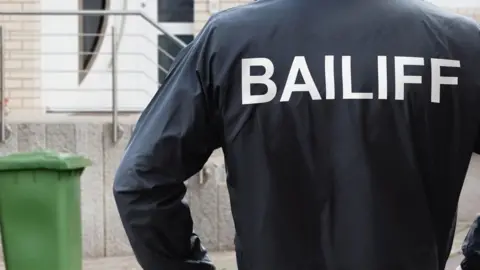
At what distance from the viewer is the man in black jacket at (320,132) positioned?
5.99ft

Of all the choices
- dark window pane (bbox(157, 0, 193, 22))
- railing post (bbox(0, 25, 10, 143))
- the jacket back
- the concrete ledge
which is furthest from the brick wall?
the jacket back

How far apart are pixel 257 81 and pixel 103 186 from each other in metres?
5.28

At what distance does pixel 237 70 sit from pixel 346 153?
0.91ft

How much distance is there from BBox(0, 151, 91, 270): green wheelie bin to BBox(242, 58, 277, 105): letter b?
10.8 ft

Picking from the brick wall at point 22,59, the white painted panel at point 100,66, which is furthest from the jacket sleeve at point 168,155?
the brick wall at point 22,59

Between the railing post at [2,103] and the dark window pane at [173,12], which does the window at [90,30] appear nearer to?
the dark window pane at [173,12]

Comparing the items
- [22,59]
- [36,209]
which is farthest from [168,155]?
[22,59]

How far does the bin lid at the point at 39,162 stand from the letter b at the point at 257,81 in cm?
328

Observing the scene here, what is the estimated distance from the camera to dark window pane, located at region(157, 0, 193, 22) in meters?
8.62

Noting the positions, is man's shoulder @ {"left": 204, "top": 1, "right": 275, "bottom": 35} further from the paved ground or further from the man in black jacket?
the paved ground

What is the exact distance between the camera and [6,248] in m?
5.00

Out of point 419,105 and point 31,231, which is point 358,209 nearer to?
point 419,105

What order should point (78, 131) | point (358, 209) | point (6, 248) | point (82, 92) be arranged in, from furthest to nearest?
point (82, 92), point (78, 131), point (6, 248), point (358, 209)

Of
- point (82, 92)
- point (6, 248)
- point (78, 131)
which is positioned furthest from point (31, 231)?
point (82, 92)
